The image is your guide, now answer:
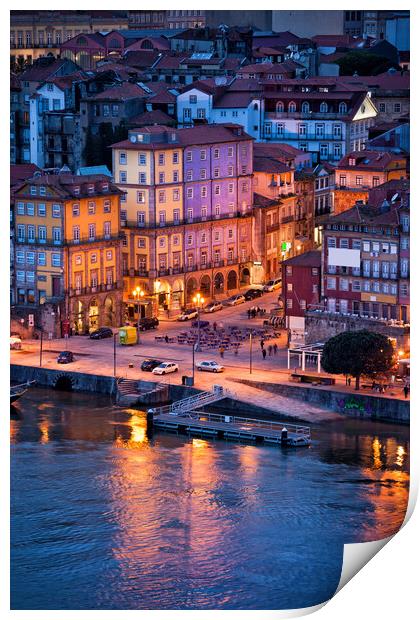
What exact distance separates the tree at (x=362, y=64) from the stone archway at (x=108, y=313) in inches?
731

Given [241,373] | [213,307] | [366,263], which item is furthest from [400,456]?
[213,307]

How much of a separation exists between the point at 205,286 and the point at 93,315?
2.97 meters

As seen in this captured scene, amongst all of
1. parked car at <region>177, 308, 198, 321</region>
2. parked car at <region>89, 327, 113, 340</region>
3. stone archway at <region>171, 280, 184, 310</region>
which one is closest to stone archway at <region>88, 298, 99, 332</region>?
parked car at <region>89, 327, 113, 340</region>

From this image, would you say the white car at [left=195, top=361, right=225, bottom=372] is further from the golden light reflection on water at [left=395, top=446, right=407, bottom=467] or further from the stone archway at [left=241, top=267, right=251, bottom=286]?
the stone archway at [left=241, top=267, right=251, bottom=286]

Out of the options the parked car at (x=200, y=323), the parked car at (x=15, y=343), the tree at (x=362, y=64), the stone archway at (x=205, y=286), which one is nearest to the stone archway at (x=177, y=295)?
the stone archway at (x=205, y=286)

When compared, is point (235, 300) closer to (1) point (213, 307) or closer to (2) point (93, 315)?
(1) point (213, 307)

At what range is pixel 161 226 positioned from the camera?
115ft

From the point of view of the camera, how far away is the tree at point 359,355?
2875 centimetres

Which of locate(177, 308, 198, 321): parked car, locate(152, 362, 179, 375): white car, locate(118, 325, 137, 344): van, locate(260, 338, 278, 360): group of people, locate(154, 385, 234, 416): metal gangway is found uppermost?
locate(177, 308, 198, 321): parked car

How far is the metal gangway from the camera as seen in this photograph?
94.9 feet

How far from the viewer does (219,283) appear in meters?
36.1

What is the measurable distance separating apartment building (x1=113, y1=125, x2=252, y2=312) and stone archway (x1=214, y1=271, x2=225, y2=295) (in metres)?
0.02
